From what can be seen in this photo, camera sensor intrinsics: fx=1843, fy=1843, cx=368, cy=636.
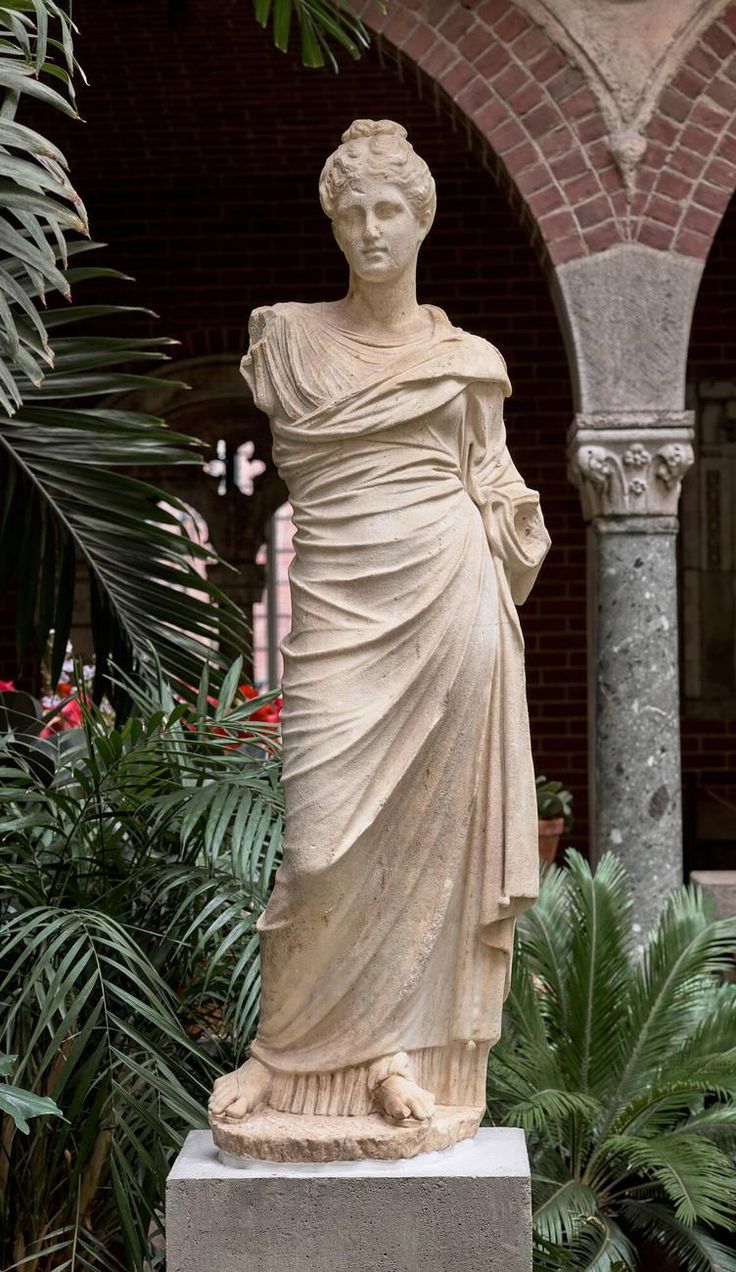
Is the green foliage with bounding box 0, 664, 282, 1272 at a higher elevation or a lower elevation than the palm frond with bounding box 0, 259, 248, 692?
lower

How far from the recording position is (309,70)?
8.58 metres

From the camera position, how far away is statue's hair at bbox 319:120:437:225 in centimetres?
328

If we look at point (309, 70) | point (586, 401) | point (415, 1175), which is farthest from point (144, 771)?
point (309, 70)

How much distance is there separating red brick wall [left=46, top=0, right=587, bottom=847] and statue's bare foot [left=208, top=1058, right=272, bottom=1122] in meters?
6.42

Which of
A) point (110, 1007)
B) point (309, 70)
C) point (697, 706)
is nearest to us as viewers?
point (110, 1007)

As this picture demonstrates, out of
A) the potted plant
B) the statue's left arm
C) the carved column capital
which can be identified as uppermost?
the carved column capital

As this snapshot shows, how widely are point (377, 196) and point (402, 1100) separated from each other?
62.2 inches

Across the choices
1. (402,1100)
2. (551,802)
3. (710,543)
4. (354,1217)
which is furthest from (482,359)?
(710,543)

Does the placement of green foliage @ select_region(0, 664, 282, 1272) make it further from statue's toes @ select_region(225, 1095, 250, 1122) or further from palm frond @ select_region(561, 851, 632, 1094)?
palm frond @ select_region(561, 851, 632, 1094)

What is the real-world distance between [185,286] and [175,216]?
40cm

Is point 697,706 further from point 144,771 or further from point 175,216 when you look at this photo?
point 144,771

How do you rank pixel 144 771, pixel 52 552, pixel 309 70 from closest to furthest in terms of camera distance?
pixel 144 771 → pixel 52 552 → pixel 309 70

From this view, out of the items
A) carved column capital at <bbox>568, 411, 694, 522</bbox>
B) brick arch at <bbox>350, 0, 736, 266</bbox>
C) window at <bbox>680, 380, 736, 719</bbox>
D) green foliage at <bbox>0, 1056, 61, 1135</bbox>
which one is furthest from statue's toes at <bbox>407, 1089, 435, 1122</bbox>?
window at <bbox>680, 380, 736, 719</bbox>

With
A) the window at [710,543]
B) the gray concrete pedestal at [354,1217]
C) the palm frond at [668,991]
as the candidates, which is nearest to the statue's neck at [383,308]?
the gray concrete pedestal at [354,1217]
